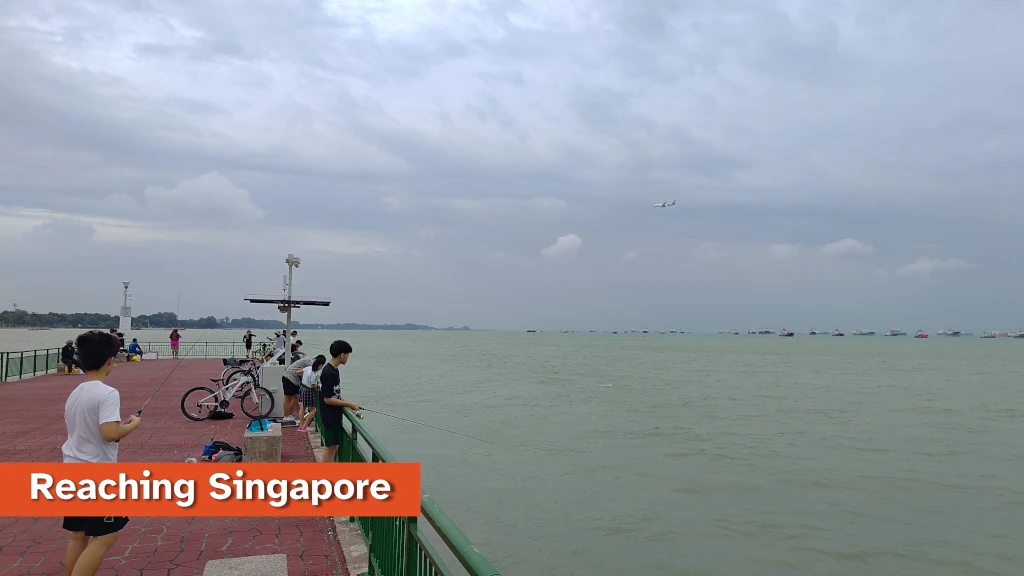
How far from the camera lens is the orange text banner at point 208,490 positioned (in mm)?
3793

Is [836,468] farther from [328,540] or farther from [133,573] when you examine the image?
[133,573]

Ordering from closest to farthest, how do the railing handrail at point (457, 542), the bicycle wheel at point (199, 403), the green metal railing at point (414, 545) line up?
1. the railing handrail at point (457, 542)
2. the green metal railing at point (414, 545)
3. the bicycle wheel at point (199, 403)

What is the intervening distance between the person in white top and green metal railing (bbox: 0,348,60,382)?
19.0 metres

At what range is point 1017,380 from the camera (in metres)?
50.5

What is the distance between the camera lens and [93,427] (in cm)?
368

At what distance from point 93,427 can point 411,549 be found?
195cm

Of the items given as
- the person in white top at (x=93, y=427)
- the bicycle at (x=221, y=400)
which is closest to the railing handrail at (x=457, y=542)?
the person in white top at (x=93, y=427)

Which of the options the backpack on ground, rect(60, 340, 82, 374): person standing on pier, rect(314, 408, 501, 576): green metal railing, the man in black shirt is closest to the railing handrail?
rect(314, 408, 501, 576): green metal railing

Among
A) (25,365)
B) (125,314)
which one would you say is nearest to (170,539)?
(25,365)

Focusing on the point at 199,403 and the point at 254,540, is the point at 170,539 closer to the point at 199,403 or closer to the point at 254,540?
the point at 254,540

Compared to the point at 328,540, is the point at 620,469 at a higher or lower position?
lower

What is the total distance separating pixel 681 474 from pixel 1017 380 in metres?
50.9

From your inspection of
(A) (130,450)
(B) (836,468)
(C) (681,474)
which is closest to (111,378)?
(A) (130,450)

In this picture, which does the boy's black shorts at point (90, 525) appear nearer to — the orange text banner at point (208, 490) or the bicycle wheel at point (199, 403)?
the orange text banner at point (208, 490)
